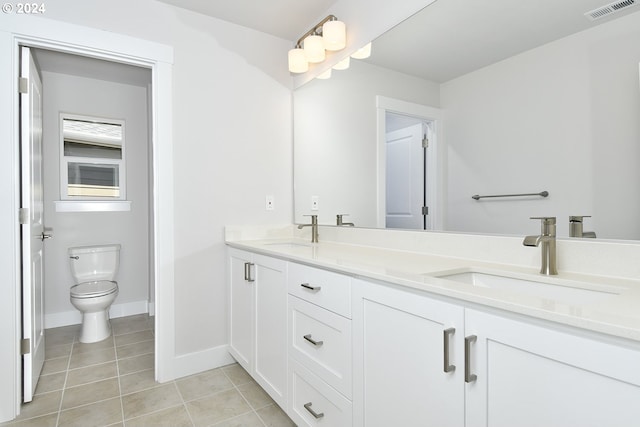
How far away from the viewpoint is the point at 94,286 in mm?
2951

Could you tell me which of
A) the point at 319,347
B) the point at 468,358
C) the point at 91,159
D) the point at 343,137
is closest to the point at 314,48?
the point at 343,137

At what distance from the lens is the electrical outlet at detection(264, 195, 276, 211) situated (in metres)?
2.53

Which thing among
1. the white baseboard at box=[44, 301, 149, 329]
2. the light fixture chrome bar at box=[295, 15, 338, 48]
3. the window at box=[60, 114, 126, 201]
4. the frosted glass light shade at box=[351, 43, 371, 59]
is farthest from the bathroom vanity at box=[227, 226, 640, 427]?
the window at box=[60, 114, 126, 201]

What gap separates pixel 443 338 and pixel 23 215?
2154mm

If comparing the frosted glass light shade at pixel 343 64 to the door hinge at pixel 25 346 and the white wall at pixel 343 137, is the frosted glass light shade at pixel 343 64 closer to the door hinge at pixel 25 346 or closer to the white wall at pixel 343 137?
the white wall at pixel 343 137

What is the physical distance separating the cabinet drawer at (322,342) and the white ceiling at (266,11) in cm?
181

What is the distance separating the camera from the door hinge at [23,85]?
1829 mm

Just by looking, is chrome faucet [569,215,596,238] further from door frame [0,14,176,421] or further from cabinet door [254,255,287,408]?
door frame [0,14,176,421]

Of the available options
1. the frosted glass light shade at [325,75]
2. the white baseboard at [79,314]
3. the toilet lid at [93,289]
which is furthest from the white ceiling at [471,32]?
the white baseboard at [79,314]

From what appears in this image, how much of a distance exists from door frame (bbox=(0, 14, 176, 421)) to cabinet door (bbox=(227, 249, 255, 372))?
1.29 ft

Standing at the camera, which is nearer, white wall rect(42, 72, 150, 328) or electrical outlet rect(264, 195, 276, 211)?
electrical outlet rect(264, 195, 276, 211)

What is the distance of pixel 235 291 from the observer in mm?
2193

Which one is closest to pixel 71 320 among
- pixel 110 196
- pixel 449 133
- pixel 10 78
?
pixel 110 196

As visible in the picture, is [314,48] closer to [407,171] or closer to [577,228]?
[407,171]
